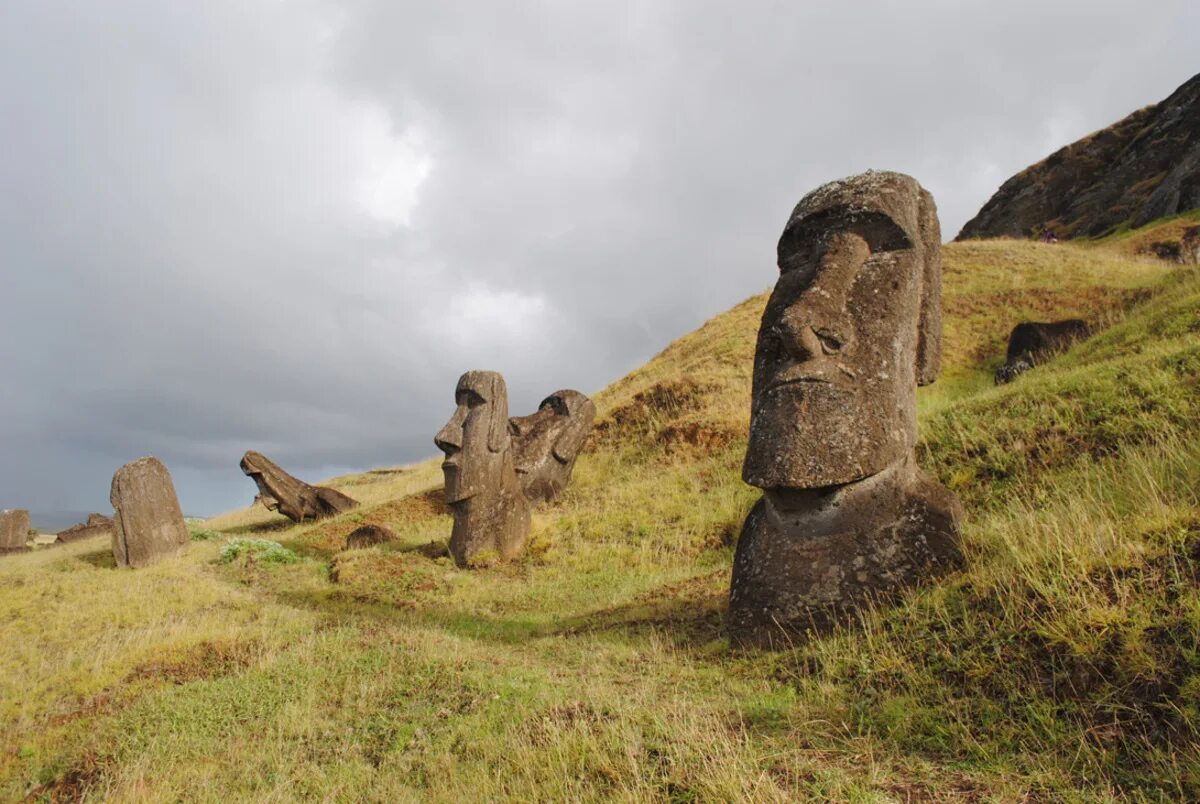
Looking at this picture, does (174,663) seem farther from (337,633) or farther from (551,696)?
(551,696)

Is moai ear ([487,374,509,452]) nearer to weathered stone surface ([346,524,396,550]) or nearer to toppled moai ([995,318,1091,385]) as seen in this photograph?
weathered stone surface ([346,524,396,550])

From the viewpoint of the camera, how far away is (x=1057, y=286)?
82.8ft

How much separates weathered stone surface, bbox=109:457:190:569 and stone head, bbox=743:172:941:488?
48.2 ft

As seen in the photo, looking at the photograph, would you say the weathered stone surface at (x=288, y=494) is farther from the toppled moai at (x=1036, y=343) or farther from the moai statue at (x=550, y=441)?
the toppled moai at (x=1036, y=343)

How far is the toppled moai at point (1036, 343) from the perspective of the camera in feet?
56.6

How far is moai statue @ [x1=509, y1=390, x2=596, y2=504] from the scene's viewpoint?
1777cm

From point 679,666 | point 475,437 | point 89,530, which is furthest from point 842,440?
point 89,530

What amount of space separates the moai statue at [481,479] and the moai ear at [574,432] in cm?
466

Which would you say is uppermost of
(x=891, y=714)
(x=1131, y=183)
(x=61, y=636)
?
(x=1131, y=183)

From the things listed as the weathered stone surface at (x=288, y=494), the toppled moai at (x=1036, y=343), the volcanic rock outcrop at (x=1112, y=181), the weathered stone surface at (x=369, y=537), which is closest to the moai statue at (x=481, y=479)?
the weathered stone surface at (x=369, y=537)

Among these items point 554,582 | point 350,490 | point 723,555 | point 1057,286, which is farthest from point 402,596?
point 1057,286

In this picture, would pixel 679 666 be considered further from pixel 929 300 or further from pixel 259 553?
pixel 259 553

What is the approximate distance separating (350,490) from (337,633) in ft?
76.5

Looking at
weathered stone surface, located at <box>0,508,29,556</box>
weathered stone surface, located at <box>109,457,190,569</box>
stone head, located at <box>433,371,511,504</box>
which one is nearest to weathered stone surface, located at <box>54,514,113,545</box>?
weathered stone surface, located at <box>0,508,29,556</box>
